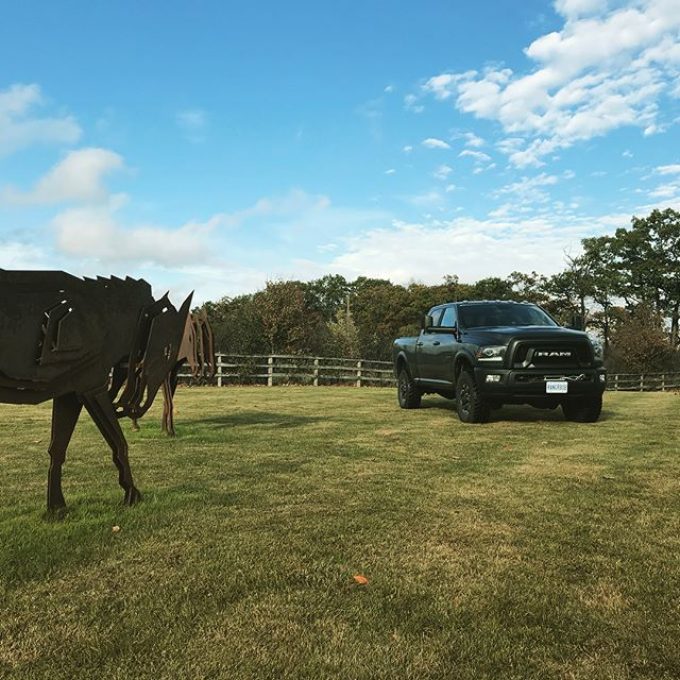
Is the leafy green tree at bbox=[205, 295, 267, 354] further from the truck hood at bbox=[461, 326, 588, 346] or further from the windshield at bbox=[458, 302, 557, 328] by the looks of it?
the truck hood at bbox=[461, 326, 588, 346]

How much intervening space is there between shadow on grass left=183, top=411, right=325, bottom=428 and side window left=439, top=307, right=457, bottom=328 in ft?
9.12

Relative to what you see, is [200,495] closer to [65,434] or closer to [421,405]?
[65,434]

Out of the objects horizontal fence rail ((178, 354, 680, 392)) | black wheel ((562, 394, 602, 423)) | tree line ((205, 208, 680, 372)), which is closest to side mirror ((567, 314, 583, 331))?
black wheel ((562, 394, 602, 423))

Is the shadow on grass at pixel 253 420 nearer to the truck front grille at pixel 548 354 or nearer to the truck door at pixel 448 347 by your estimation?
the truck door at pixel 448 347

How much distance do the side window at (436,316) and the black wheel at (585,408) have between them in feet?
9.22

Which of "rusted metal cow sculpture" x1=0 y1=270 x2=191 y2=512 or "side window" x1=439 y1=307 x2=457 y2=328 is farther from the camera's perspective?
"side window" x1=439 y1=307 x2=457 y2=328

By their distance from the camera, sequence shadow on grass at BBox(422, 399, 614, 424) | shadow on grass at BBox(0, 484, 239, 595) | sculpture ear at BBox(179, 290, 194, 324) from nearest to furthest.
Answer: shadow on grass at BBox(0, 484, 239, 595), sculpture ear at BBox(179, 290, 194, 324), shadow on grass at BBox(422, 399, 614, 424)

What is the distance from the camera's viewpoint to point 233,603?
8.93 feet

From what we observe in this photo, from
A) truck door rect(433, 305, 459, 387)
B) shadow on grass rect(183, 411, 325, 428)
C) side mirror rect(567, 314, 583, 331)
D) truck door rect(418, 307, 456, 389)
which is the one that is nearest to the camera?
shadow on grass rect(183, 411, 325, 428)

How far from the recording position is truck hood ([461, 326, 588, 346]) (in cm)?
897

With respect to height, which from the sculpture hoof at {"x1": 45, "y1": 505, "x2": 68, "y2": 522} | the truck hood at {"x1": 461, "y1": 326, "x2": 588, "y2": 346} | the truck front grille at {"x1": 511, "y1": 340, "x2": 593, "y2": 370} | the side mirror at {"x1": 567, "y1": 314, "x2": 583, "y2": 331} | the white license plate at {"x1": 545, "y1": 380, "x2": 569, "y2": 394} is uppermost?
the side mirror at {"x1": 567, "y1": 314, "x2": 583, "y2": 331}

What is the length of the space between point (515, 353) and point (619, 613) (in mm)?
6438

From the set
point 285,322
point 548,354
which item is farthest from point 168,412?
point 285,322

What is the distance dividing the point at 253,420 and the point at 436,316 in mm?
4108
